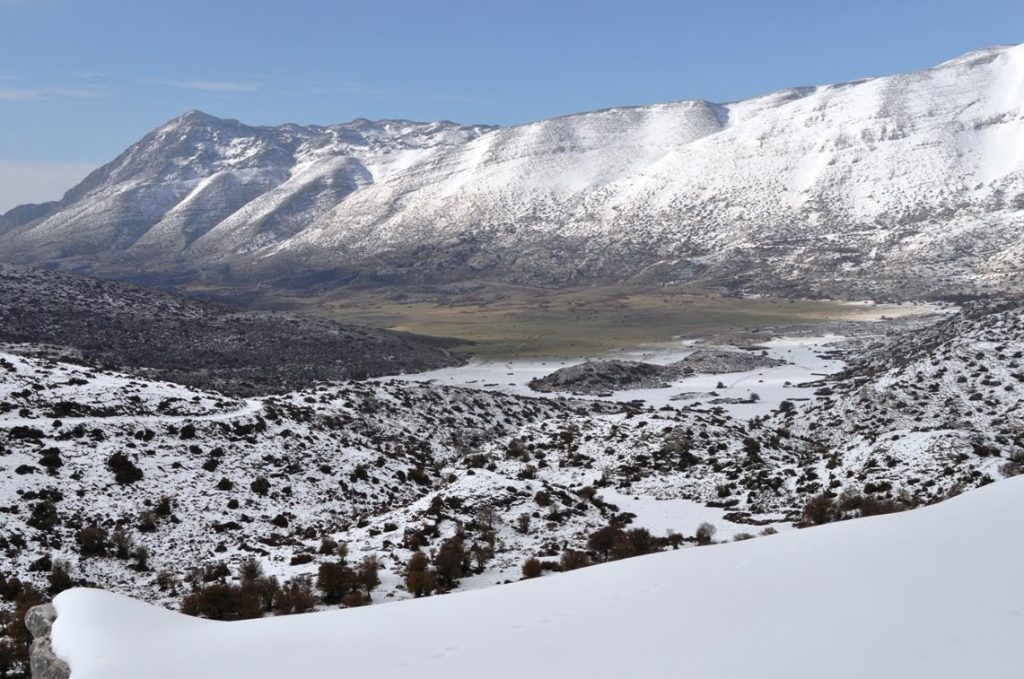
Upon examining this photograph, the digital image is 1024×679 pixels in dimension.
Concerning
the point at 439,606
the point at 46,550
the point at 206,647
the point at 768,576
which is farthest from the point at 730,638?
the point at 46,550

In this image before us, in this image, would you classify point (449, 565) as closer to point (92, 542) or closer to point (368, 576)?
point (368, 576)

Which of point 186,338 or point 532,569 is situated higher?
point 186,338

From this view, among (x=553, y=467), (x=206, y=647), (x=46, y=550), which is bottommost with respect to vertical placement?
(x=553, y=467)

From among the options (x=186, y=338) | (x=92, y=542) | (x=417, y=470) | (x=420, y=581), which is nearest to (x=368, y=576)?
(x=420, y=581)

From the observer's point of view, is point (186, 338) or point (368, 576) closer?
point (368, 576)

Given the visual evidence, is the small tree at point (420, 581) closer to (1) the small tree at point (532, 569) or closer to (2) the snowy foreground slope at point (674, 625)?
(1) the small tree at point (532, 569)

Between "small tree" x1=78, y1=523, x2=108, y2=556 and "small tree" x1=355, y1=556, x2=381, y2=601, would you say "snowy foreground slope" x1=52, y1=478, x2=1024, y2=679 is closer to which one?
"small tree" x1=355, y1=556, x2=381, y2=601

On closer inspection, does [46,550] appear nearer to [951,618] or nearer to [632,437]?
[951,618]

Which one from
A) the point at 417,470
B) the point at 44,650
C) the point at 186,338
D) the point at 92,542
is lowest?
the point at 417,470
